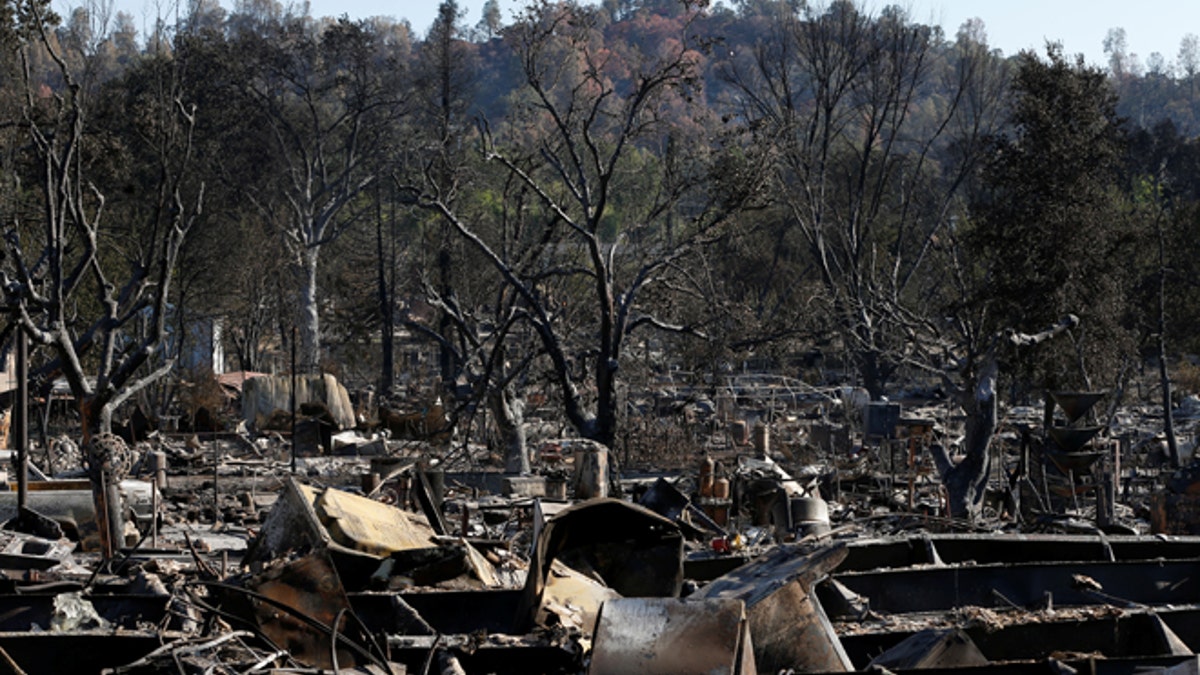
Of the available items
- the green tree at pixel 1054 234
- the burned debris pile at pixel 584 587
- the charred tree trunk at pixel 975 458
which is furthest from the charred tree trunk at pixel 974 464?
the green tree at pixel 1054 234

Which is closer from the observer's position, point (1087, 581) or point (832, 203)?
point (1087, 581)

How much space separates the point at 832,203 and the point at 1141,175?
71.6 feet

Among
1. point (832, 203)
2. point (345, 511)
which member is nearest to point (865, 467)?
point (345, 511)

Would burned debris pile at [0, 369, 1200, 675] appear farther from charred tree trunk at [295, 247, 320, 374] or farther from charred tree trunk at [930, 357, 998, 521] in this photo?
charred tree trunk at [295, 247, 320, 374]

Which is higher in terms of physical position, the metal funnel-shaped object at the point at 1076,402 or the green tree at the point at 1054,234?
the green tree at the point at 1054,234

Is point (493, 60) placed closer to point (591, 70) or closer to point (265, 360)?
point (265, 360)

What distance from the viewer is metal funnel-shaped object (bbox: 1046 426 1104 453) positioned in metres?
15.4

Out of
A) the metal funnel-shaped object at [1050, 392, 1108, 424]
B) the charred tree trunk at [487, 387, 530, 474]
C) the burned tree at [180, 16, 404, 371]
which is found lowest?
the charred tree trunk at [487, 387, 530, 474]

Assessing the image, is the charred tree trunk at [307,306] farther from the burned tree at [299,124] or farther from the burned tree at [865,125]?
the burned tree at [865,125]

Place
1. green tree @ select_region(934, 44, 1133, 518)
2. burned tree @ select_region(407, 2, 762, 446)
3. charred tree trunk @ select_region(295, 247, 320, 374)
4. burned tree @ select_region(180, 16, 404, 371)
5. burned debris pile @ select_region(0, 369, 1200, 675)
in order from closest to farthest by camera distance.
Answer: burned debris pile @ select_region(0, 369, 1200, 675), burned tree @ select_region(407, 2, 762, 446), green tree @ select_region(934, 44, 1133, 518), charred tree trunk @ select_region(295, 247, 320, 374), burned tree @ select_region(180, 16, 404, 371)

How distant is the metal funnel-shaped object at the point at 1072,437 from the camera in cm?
1536

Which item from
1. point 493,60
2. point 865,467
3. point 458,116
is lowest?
point 865,467

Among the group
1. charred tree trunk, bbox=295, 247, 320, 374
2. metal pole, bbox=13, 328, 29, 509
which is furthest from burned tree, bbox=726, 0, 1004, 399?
metal pole, bbox=13, 328, 29, 509

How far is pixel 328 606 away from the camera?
799 cm
